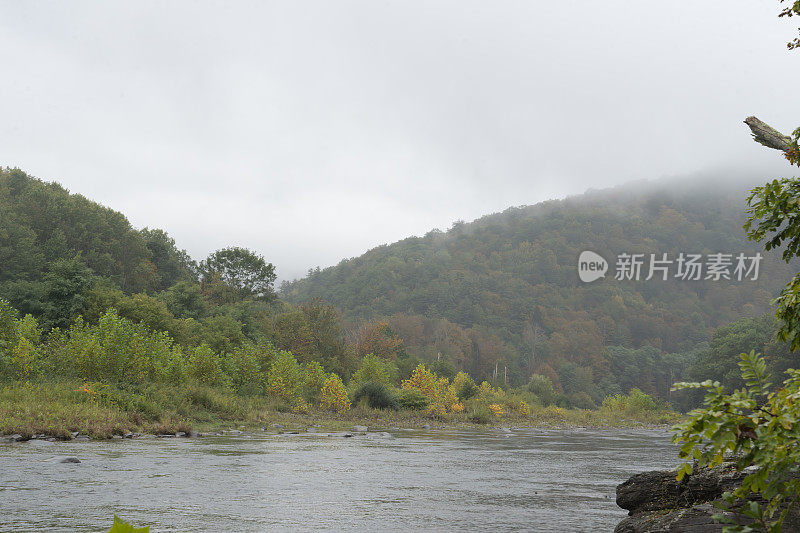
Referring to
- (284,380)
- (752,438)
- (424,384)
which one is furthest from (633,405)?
(752,438)

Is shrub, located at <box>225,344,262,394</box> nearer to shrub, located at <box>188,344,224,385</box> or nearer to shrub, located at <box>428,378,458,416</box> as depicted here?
shrub, located at <box>188,344,224,385</box>

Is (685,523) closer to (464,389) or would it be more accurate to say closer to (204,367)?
(204,367)

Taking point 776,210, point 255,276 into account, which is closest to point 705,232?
point 255,276

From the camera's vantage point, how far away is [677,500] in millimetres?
8969

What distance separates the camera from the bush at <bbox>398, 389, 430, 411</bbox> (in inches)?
1845

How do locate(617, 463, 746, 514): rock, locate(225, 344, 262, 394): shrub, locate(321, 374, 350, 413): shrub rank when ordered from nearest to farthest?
1. locate(617, 463, 746, 514): rock
2. locate(225, 344, 262, 394): shrub
3. locate(321, 374, 350, 413): shrub

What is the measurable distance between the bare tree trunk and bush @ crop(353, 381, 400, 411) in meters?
41.7

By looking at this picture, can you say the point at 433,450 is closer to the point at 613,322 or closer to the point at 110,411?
the point at 110,411

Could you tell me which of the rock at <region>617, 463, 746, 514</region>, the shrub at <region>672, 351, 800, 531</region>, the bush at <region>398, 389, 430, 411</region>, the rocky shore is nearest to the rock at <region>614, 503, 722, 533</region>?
the rocky shore

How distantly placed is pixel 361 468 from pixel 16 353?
17977 mm

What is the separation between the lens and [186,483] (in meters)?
13.1

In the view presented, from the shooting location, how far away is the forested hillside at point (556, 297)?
108 meters

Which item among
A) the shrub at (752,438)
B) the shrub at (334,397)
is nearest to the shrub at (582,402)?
the shrub at (334,397)

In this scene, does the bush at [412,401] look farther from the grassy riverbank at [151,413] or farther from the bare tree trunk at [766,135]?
the bare tree trunk at [766,135]
